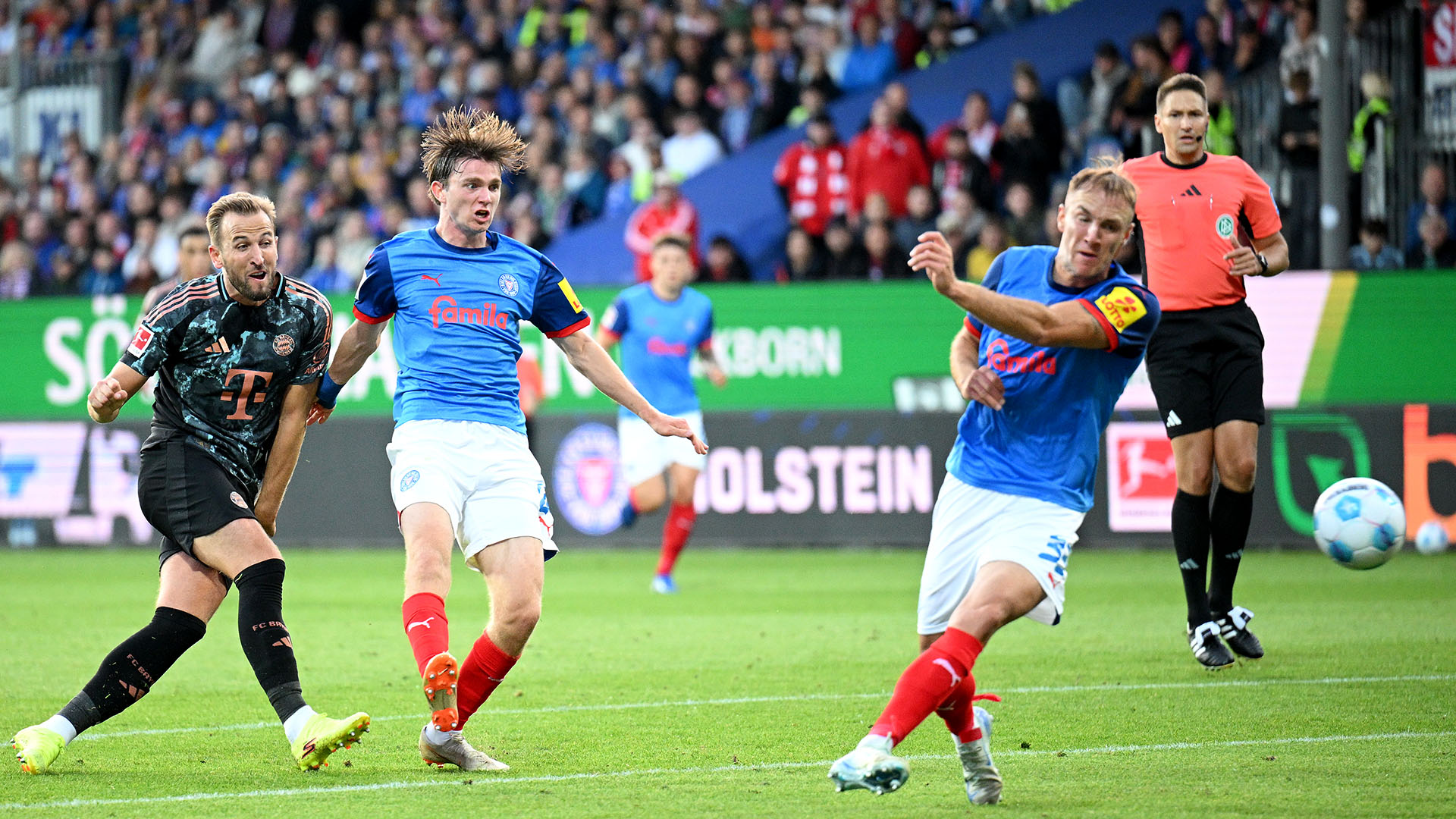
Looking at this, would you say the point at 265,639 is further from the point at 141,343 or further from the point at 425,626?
the point at 141,343

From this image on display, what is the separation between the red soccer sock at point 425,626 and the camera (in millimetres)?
5641

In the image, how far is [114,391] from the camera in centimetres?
570

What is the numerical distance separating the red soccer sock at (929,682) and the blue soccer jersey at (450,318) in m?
1.84

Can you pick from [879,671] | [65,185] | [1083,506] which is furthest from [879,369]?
[65,185]

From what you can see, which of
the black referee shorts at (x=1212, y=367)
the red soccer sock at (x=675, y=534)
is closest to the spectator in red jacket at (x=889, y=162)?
the red soccer sock at (x=675, y=534)

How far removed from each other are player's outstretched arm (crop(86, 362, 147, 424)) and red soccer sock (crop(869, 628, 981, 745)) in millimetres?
2650

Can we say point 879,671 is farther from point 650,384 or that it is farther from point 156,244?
point 156,244

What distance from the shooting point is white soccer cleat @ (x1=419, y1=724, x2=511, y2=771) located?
5793 mm

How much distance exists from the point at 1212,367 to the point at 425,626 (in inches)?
166

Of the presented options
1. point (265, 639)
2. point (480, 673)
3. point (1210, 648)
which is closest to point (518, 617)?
point (480, 673)

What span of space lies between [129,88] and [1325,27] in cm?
1726

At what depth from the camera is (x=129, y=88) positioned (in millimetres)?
24953

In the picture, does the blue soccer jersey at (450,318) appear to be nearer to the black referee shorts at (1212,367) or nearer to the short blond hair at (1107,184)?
the short blond hair at (1107,184)

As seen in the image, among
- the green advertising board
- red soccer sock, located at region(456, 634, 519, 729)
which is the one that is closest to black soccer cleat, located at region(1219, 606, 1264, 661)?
red soccer sock, located at region(456, 634, 519, 729)
